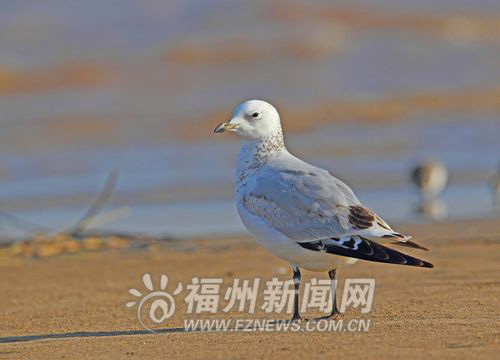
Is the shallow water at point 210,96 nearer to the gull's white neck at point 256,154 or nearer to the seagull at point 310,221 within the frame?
the gull's white neck at point 256,154

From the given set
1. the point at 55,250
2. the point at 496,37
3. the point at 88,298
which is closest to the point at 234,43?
the point at 496,37

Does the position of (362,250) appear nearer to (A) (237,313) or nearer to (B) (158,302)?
(A) (237,313)

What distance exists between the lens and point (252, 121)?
6.49 m

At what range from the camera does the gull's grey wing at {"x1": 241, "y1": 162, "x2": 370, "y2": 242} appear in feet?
19.2

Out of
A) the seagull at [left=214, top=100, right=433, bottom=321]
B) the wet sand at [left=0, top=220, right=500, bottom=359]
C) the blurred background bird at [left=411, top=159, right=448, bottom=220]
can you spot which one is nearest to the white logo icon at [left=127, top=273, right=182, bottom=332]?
the wet sand at [left=0, top=220, right=500, bottom=359]

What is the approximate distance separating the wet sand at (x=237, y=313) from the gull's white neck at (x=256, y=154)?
0.85 m

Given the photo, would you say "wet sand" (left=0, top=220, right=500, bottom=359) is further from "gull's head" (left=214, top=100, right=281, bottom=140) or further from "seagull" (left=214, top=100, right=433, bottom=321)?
"gull's head" (left=214, top=100, right=281, bottom=140)

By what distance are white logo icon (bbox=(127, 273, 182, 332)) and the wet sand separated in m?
0.06

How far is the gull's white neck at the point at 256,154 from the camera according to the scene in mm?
6418

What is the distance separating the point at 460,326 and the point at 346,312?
33.0 inches

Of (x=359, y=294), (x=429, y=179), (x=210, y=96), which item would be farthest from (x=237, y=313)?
(x=210, y=96)

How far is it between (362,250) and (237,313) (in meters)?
1.23

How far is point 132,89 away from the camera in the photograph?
26.5 meters

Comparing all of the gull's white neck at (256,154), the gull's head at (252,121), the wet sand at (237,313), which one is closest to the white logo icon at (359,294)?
the wet sand at (237,313)
